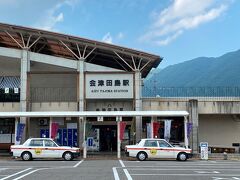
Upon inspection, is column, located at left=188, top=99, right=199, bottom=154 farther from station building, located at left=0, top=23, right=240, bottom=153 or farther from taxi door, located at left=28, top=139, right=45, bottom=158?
taxi door, located at left=28, top=139, right=45, bottom=158

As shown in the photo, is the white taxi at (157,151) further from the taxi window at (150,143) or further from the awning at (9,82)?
the awning at (9,82)

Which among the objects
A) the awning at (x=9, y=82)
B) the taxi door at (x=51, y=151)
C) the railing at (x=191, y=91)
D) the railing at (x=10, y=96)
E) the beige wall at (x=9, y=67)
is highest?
the beige wall at (x=9, y=67)

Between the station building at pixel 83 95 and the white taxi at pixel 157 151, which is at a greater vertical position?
the station building at pixel 83 95

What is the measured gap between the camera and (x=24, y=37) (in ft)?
112

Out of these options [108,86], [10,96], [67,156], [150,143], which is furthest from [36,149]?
[10,96]

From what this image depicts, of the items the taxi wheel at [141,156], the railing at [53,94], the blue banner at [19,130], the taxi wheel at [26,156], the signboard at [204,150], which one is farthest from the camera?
the railing at [53,94]

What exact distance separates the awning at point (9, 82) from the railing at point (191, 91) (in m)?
11.7

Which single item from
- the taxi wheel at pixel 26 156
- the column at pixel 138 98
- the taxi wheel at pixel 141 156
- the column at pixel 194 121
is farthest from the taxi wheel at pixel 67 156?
the column at pixel 194 121

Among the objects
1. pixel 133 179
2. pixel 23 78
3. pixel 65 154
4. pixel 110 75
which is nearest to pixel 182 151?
pixel 65 154

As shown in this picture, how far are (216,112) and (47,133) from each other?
1437cm

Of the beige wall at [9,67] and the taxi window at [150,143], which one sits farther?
the beige wall at [9,67]

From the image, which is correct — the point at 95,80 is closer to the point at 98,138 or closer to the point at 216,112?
the point at 98,138

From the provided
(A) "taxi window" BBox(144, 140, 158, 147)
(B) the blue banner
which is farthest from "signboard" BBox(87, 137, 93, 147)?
(A) "taxi window" BBox(144, 140, 158, 147)

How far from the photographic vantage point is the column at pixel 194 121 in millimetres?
32719
